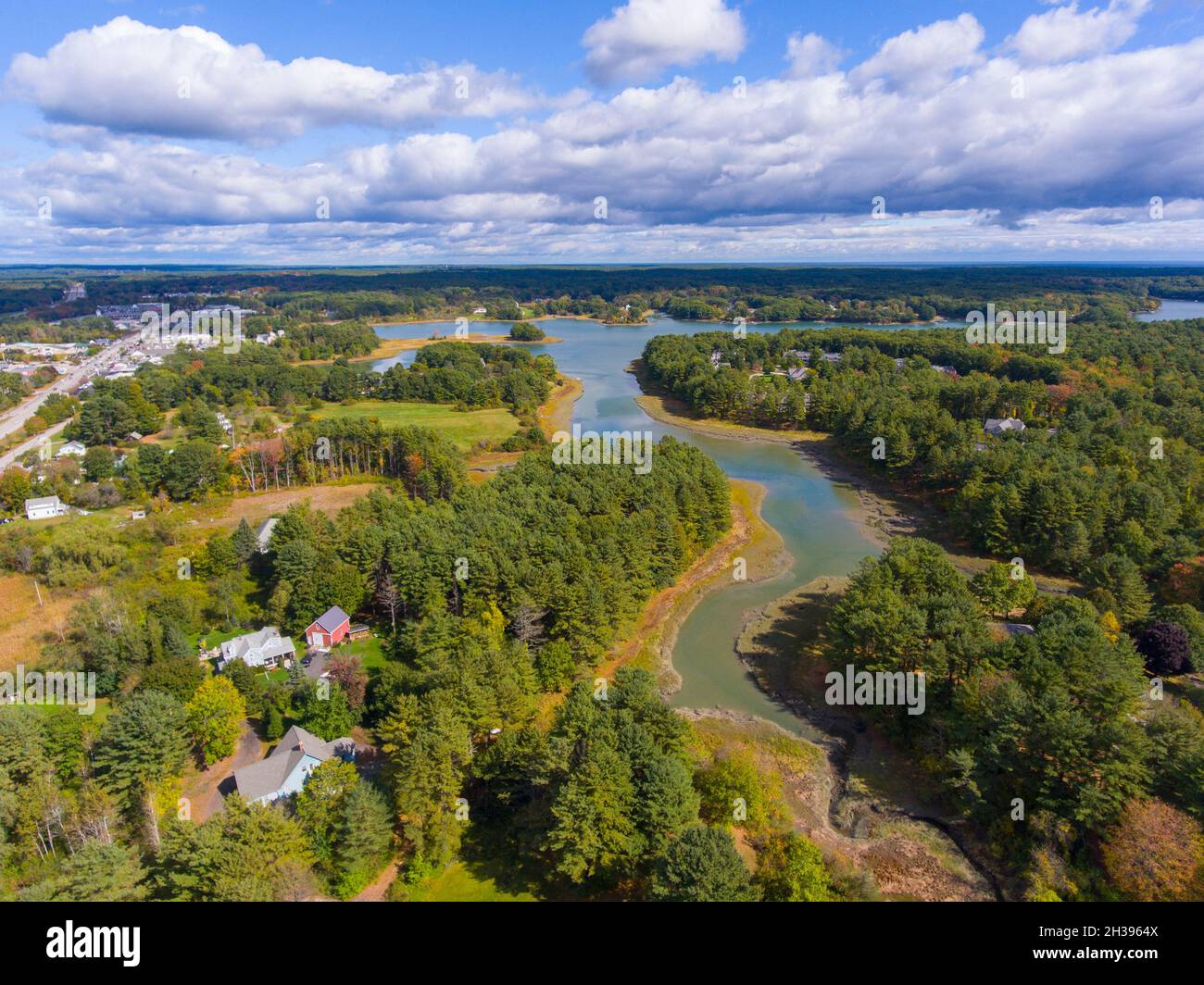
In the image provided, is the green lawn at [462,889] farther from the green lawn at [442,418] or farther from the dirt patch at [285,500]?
the green lawn at [442,418]

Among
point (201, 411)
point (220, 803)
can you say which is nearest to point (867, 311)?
point (201, 411)

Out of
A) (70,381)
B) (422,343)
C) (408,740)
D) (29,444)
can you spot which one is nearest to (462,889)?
(408,740)

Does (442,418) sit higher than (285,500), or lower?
higher

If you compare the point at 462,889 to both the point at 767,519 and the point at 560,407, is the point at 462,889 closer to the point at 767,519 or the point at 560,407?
the point at 767,519

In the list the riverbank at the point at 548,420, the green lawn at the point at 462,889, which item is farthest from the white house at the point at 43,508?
the green lawn at the point at 462,889

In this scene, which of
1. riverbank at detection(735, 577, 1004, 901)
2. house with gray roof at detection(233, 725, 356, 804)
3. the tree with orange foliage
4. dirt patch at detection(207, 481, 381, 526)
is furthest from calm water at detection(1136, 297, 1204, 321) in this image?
house with gray roof at detection(233, 725, 356, 804)

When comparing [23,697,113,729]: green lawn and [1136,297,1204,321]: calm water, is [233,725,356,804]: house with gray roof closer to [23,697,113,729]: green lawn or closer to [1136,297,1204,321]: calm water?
[23,697,113,729]: green lawn
